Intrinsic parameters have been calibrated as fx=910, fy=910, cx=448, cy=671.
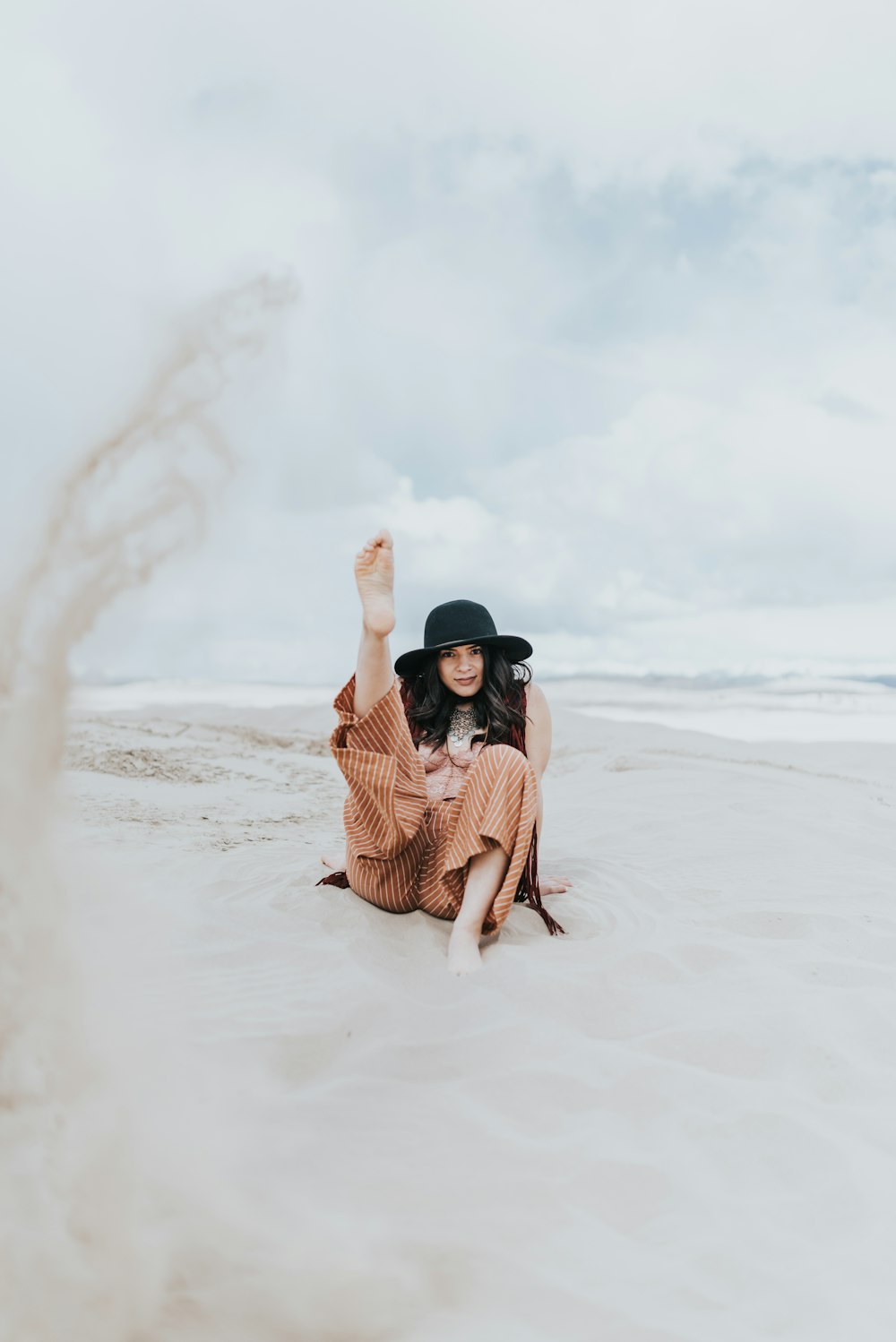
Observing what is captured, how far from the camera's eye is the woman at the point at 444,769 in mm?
2578

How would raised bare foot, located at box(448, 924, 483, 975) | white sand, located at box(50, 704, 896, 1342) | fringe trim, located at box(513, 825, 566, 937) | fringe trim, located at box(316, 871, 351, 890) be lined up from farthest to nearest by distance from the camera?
fringe trim, located at box(316, 871, 351, 890)
fringe trim, located at box(513, 825, 566, 937)
raised bare foot, located at box(448, 924, 483, 975)
white sand, located at box(50, 704, 896, 1342)

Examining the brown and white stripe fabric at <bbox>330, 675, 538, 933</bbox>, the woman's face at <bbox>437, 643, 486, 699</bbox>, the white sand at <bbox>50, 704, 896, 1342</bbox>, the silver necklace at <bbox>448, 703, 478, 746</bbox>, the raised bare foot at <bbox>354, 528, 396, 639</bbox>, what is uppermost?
the raised bare foot at <bbox>354, 528, 396, 639</bbox>

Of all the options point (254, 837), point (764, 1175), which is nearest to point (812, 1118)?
point (764, 1175)

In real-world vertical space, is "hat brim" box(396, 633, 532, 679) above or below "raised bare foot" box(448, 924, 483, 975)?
above

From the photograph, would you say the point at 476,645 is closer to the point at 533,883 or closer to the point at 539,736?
the point at 539,736

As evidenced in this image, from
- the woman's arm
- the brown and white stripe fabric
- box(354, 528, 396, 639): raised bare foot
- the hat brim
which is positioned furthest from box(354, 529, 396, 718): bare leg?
the woman's arm

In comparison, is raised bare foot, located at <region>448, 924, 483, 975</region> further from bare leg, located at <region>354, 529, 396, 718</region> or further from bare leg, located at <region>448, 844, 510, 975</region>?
bare leg, located at <region>354, 529, 396, 718</region>

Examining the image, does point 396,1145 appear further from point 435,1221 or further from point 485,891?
point 485,891

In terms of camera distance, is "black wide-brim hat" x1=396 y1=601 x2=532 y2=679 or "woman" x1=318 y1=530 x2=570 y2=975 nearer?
"woman" x1=318 y1=530 x2=570 y2=975

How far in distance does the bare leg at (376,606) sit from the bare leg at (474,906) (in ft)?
2.07

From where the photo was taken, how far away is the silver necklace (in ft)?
10.8

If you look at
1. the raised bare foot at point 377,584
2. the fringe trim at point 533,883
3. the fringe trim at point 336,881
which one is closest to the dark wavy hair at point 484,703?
the fringe trim at point 533,883

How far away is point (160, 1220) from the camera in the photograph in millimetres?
1393

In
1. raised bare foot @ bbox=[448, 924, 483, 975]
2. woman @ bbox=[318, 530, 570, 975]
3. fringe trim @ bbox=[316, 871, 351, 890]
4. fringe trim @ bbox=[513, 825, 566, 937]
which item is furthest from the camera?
fringe trim @ bbox=[316, 871, 351, 890]
